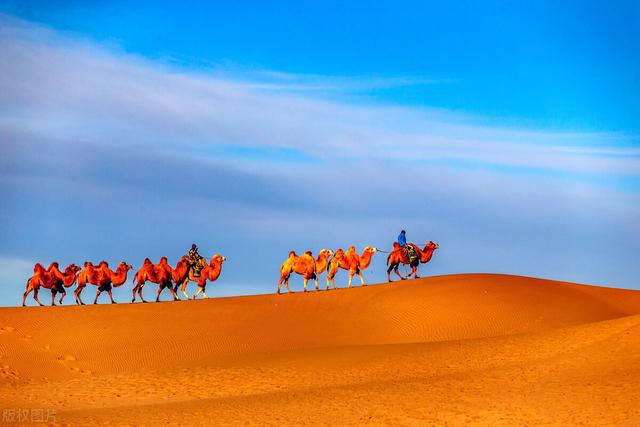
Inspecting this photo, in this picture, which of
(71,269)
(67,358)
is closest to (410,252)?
(71,269)

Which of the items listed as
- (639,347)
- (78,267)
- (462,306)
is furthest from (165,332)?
(639,347)

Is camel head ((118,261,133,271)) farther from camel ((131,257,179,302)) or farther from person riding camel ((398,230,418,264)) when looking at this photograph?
person riding camel ((398,230,418,264))

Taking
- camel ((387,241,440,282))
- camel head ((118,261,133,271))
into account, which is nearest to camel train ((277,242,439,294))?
camel ((387,241,440,282))

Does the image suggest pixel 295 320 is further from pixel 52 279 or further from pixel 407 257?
pixel 52 279

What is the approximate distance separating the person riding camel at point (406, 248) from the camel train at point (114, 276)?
22.7ft

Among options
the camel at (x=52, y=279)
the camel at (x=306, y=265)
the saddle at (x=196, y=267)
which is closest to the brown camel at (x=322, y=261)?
the camel at (x=306, y=265)

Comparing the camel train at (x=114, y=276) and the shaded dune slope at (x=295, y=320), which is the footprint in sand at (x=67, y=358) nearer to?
the shaded dune slope at (x=295, y=320)

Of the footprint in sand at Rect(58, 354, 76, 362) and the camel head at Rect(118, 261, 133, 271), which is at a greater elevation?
the camel head at Rect(118, 261, 133, 271)

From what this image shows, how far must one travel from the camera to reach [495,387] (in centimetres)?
2327

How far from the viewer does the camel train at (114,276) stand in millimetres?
39875

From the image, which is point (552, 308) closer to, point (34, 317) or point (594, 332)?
point (594, 332)

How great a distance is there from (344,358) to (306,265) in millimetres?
11919

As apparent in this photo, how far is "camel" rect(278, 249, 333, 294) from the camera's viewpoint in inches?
1567

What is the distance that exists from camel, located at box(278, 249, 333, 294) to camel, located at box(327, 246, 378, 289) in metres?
0.43
